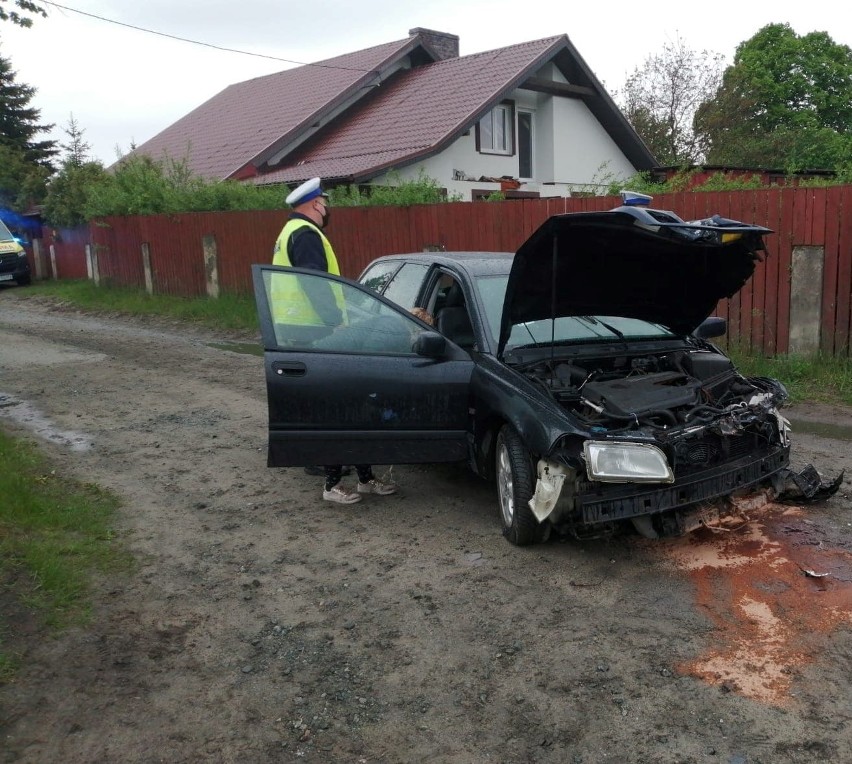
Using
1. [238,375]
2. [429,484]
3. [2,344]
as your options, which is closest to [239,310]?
[2,344]

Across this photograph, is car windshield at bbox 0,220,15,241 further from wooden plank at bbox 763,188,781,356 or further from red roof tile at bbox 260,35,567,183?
wooden plank at bbox 763,188,781,356

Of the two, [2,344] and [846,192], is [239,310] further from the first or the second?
[846,192]

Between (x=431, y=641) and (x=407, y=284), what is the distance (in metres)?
3.17

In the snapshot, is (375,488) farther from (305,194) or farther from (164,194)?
(164,194)

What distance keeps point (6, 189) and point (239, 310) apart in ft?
62.1

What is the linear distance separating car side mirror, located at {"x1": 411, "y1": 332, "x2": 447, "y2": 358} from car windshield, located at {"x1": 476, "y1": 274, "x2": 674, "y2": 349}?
1.22ft

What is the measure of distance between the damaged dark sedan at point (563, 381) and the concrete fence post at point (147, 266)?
15.0 m

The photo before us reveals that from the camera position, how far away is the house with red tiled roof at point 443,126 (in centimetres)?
1950

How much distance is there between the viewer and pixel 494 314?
5.29 meters

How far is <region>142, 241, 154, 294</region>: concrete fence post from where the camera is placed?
19141mm

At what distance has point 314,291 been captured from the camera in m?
5.22

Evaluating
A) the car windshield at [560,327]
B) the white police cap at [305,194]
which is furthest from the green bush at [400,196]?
the car windshield at [560,327]

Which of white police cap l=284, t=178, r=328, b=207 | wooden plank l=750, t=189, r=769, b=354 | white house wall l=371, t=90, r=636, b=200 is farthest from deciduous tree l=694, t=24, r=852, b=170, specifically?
white police cap l=284, t=178, r=328, b=207

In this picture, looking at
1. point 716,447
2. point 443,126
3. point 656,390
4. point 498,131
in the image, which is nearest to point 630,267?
point 656,390
